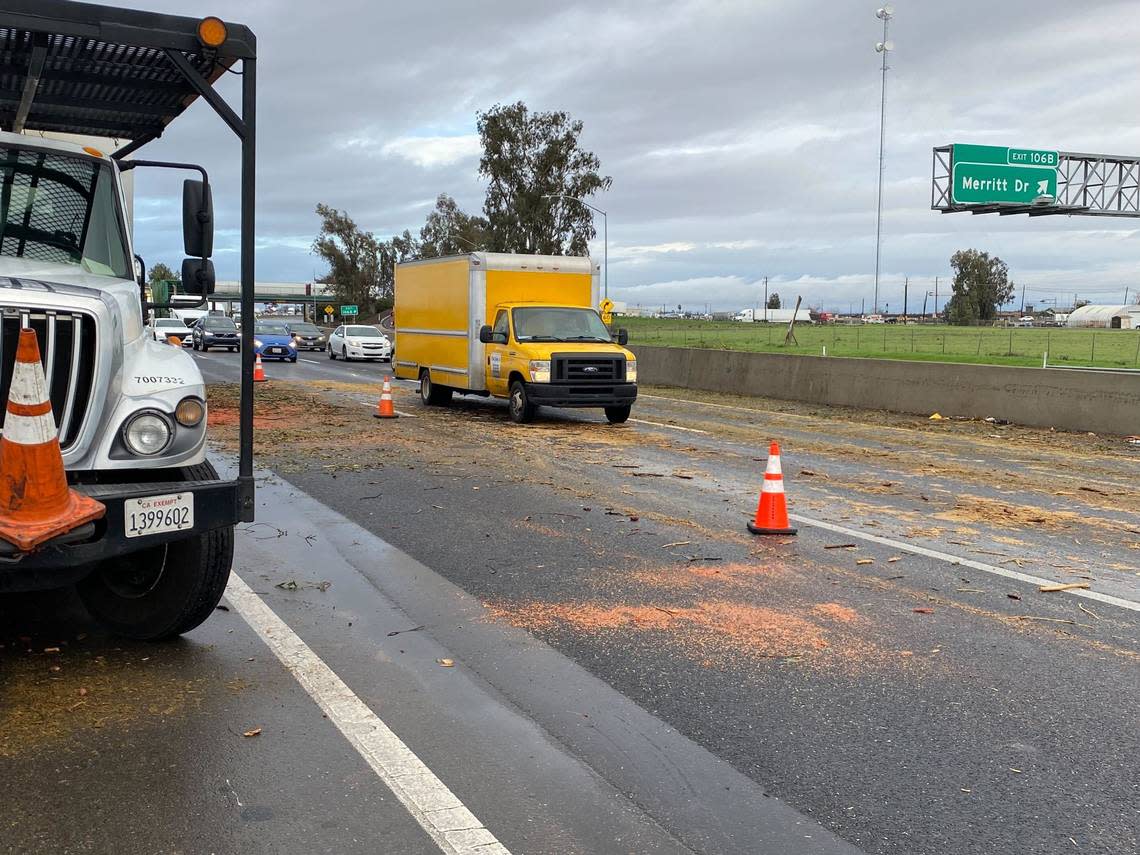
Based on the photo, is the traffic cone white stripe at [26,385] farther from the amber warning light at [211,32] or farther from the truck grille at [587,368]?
the truck grille at [587,368]

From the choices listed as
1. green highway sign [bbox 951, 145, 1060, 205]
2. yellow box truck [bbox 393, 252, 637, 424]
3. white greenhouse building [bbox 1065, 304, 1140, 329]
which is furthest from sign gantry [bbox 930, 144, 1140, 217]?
white greenhouse building [bbox 1065, 304, 1140, 329]

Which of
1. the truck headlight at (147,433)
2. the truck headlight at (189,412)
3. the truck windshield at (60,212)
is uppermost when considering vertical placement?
the truck windshield at (60,212)

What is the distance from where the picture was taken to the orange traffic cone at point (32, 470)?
4109 millimetres

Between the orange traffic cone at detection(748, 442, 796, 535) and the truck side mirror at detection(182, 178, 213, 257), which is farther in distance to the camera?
the orange traffic cone at detection(748, 442, 796, 535)

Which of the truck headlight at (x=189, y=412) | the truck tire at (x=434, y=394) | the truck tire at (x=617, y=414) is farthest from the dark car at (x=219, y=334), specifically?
the truck headlight at (x=189, y=412)

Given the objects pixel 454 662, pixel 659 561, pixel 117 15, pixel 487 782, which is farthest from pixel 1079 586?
pixel 117 15

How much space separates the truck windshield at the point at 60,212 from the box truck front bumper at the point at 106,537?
1.95 meters

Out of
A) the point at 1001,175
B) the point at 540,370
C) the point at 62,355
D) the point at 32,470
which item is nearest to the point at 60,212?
the point at 62,355

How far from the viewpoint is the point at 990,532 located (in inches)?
334

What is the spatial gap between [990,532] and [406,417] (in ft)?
36.5

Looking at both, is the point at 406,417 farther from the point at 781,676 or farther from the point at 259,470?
the point at 781,676

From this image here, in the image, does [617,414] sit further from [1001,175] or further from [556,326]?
[1001,175]

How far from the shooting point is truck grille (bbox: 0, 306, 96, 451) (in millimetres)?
4410

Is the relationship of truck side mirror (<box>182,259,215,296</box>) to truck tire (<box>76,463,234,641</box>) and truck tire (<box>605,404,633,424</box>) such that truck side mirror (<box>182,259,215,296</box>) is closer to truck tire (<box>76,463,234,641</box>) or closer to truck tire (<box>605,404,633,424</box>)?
truck tire (<box>76,463,234,641</box>)
